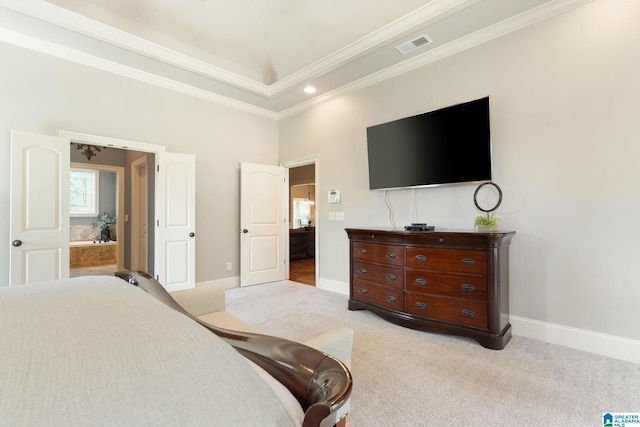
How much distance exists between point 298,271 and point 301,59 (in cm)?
393

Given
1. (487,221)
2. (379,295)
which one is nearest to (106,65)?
(379,295)

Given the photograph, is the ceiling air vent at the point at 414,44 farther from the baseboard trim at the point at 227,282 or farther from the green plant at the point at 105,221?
the green plant at the point at 105,221

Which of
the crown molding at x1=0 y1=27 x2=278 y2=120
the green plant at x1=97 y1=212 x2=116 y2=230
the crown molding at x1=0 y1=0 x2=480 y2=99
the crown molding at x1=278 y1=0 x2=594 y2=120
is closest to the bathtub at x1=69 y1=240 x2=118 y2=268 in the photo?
the green plant at x1=97 y1=212 x2=116 y2=230

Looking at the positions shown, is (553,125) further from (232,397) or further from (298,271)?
(298,271)

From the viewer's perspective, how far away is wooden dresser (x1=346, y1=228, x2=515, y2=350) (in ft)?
8.20

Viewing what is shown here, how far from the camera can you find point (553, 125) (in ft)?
8.61

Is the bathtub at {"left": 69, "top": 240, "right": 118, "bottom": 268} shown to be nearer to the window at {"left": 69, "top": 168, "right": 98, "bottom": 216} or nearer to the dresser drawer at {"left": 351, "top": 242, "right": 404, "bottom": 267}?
the window at {"left": 69, "top": 168, "right": 98, "bottom": 216}

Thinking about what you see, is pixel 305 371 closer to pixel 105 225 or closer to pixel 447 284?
pixel 447 284

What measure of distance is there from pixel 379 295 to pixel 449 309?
2.48 feet

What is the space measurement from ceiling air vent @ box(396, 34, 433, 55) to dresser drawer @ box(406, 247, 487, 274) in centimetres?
219

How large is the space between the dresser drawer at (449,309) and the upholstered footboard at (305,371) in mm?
2267

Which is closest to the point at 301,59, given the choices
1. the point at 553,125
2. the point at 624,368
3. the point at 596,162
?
the point at 553,125

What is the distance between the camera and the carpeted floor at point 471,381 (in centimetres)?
164

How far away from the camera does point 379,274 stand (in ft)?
10.6
